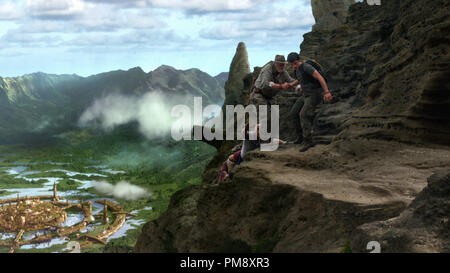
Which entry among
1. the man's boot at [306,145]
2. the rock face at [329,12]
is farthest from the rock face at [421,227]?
the rock face at [329,12]

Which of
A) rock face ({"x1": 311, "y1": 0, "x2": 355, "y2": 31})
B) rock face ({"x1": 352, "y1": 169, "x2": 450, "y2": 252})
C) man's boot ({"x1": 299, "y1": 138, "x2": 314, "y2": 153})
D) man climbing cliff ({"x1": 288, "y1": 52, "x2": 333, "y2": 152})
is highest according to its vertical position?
rock face ({"x1": 311, "y1": 0, "x2": 355, "y2": 31})

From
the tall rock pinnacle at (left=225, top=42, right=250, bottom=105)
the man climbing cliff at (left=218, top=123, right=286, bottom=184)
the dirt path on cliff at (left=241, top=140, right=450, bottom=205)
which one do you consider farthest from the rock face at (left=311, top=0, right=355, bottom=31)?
the dirt path on cliff at (left=241, top=140, right=450, bottom=205)

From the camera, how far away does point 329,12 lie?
6494 centimetres

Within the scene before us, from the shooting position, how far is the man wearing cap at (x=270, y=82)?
45.2 ft

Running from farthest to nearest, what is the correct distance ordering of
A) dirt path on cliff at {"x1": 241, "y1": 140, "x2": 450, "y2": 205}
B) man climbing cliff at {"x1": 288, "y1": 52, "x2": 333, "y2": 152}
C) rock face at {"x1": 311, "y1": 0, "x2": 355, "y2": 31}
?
1. rock face at {"x1": 311, "y1": 0, "x2": 355, "y2": 31}
2. man climbing cliff at {"x1": 288, "y1": 52, "x2": 333, "y2": 152}
3. dirt path on cliff at {"x1": 241, "y1": 140, "x2": 450, "y2": 205}

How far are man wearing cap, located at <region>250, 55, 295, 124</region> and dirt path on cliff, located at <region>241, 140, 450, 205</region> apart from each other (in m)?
1.94

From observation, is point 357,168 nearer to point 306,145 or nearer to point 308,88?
point 306,145

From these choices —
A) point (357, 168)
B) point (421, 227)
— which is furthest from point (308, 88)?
point (421, 227)

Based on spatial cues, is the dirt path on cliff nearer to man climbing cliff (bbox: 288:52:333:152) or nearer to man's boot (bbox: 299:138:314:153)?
man's boot (bbox: 299:138:314:153)

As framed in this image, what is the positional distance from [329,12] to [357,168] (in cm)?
5792

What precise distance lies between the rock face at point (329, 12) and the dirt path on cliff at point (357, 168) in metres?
51.1

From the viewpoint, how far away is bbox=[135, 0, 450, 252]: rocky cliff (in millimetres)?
7567
